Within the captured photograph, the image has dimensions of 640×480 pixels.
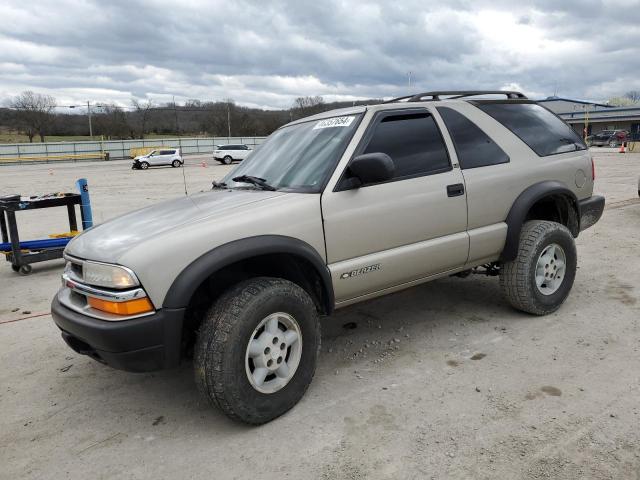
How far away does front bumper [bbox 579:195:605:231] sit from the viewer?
4706 millimetres

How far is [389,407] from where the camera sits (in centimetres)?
300

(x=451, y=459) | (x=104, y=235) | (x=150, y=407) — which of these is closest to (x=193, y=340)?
(x=150, y=407)

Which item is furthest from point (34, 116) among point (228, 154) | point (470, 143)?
point (470, 143)

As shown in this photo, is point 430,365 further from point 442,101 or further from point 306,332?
point 442,101

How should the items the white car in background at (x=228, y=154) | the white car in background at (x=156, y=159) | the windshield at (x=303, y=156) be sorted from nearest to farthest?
the windshield at (x=303, y=156)
the white car in background at (x=156, y=159)
the white car in background at (x=228, y=154)

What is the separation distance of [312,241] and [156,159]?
37492 mm

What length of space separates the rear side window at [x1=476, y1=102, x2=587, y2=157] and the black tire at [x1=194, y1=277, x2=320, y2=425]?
2.53 m

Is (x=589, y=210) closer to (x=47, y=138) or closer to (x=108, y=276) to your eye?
(x=108, y=276)

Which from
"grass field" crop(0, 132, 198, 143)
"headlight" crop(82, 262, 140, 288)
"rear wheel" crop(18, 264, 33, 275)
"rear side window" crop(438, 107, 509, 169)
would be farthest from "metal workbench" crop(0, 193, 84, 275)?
"grass field" crop(0, 132, 198, 143)

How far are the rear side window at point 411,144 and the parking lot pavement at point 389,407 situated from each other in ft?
4.51

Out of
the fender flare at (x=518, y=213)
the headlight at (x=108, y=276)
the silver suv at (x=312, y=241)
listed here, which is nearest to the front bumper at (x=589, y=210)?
the silver suv at (x=312, y=241)

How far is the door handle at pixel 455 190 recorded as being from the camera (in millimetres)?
3669

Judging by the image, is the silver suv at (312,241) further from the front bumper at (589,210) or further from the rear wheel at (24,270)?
the rear wheel at (24,270)

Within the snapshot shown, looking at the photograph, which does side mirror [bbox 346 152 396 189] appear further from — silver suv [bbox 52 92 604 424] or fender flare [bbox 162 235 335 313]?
fender flare [bbox 162 235 335 313]
